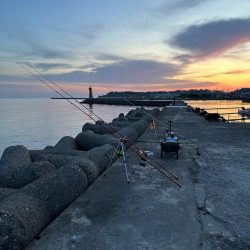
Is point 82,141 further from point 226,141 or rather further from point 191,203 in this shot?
point 191,203

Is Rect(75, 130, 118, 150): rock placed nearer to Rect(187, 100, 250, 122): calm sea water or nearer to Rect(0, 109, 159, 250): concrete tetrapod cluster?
Rect(0, 109, 159, 250): concrete tetrapod cluster

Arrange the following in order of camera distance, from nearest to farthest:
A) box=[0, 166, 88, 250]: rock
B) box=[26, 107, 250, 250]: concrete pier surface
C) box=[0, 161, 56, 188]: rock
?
1. box=[0, 166, 88, 250]: rock
2. box=[26, 107, 250, 250]: concrete pier surface
3. box=[0, 161, 56, 188]: rock

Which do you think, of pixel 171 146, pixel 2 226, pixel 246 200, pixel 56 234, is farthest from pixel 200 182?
pixel 2 226

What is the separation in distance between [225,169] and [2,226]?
25.5 feet

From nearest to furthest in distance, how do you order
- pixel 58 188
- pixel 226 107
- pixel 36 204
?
pixel 36 204 → pixel 58 188 → pixel 226 107

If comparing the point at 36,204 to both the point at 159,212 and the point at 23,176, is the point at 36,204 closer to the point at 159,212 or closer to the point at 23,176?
the point at 23,176

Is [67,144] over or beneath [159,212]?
over

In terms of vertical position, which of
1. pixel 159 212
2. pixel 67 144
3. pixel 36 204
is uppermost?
pixel 36 204

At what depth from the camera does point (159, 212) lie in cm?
700

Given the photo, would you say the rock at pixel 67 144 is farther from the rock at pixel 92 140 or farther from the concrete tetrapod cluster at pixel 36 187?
the concrete tetrapod cluster at pixel 36 187

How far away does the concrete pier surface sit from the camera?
18.7 ft

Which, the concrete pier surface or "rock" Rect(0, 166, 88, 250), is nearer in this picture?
"rock" Rect(0, 166, 88, 250)

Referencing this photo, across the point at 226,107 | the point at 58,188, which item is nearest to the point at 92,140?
the point at 58,188

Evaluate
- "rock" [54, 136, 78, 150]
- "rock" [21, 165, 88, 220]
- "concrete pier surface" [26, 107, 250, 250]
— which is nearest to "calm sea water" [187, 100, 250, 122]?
"rock" [54, 136, 78, 150]
